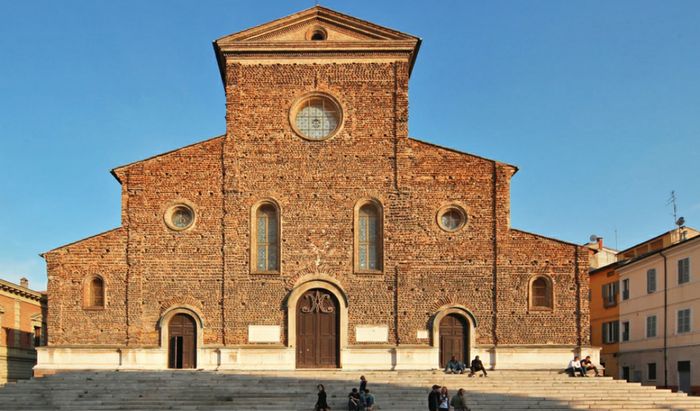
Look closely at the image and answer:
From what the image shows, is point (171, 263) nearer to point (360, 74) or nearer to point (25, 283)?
point (360, 74)

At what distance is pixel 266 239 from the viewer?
95.9 feet

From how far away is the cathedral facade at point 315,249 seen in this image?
28152 mm

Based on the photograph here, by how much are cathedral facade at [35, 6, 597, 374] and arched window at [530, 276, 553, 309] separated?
0.21 feet

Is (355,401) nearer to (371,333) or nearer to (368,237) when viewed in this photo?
(371,333)

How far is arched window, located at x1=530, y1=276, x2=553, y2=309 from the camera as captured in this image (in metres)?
28.5

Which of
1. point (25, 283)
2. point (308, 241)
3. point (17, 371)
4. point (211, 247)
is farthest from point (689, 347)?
point (25, 283)

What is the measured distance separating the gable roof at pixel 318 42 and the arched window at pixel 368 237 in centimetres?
619

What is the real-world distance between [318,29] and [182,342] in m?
13.1

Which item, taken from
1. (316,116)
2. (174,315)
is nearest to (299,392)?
(174,315)

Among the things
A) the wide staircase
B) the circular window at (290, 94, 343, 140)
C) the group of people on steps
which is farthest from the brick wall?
the group of people on steps

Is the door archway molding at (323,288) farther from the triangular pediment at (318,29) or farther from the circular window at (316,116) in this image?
the triangular pediment at (318,29)

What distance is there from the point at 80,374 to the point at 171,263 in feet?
16.4

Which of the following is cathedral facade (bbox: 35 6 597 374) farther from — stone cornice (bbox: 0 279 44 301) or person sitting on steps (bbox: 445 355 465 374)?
stone cornice (bbox: 0 279 44 301)

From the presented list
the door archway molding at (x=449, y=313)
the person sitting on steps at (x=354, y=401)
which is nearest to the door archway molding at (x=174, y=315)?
the person sitting on steps at (x=354, y=401)
